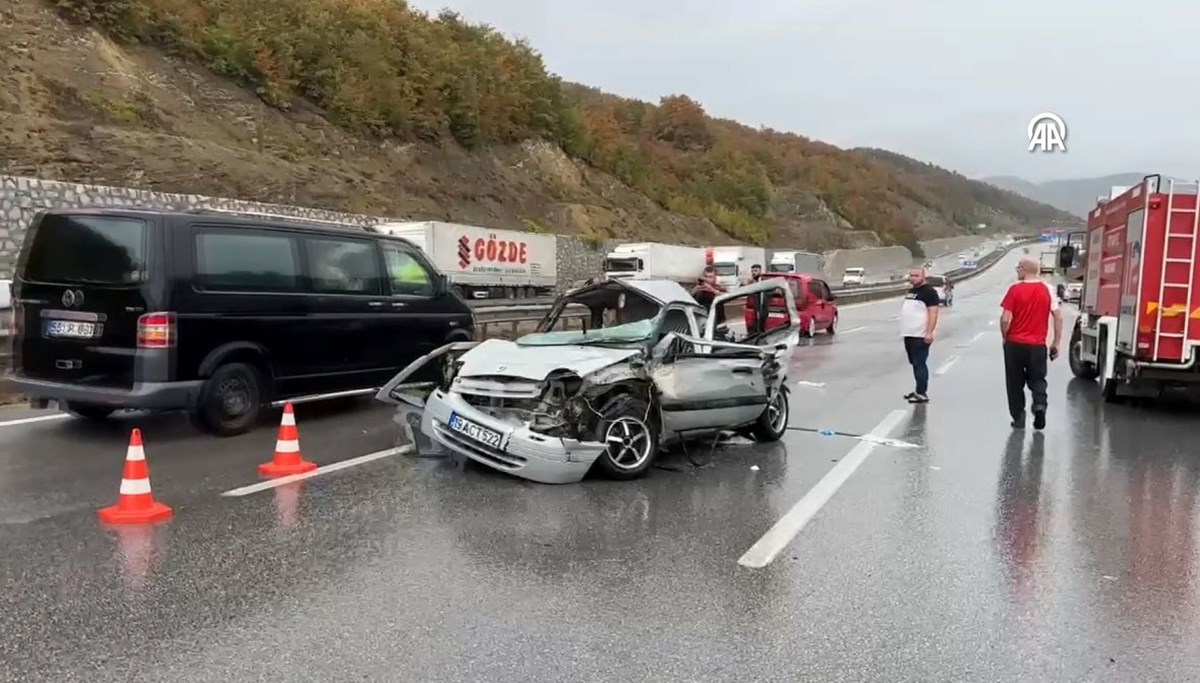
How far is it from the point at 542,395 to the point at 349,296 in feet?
11.7

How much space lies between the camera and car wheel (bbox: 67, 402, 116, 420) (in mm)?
8099

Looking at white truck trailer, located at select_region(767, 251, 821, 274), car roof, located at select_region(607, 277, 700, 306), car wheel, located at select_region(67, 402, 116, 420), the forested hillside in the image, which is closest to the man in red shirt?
car roof, located at select_region(607, 277, 700, 306)

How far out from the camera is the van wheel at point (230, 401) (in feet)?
26.5

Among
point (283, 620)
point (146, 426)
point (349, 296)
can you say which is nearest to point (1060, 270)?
point (349, 296)

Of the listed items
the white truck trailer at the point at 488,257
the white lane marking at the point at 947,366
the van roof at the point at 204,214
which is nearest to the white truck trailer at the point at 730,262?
the white truck trailer at the point at 488,257

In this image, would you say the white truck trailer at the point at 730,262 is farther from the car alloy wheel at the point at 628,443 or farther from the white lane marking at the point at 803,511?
the car alloy wheel at the point at 628,443

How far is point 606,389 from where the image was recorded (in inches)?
272

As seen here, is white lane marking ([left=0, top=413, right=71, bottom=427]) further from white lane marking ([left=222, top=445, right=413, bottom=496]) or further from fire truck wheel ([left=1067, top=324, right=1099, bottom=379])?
fire truck wheel ([left=1067, top=324, right=1099, bottom=379])

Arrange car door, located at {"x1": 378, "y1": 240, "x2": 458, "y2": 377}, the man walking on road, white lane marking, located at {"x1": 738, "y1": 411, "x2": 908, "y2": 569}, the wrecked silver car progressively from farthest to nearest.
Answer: the man walking on road < car door, located at {"x1": 378, "y1": 240, "x2": 458, "y2": 377} < the wrecked silver car < white lane marking, located at {"x1": 738, "y1": 411, "x2": 908, "y2": 569}

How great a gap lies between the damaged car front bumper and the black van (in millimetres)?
2537

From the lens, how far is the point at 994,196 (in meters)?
182

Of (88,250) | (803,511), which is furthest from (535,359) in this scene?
(88,250)

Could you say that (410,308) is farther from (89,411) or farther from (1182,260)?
(1182,260)

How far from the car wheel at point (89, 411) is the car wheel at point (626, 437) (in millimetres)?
4373
